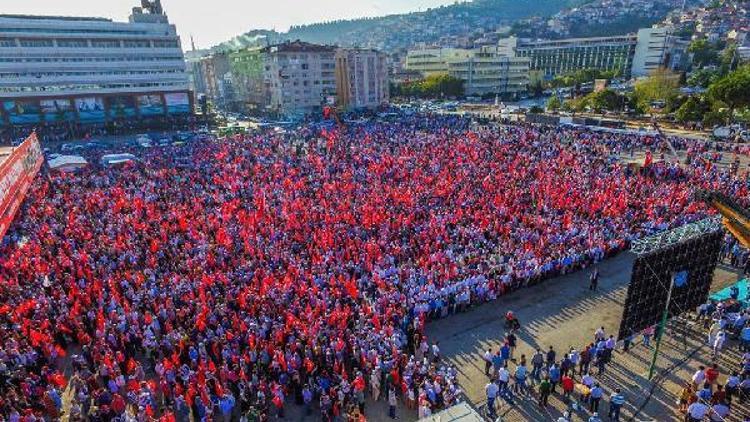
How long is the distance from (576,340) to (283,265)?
10642 mm

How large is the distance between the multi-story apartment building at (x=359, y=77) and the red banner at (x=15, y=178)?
5618cm

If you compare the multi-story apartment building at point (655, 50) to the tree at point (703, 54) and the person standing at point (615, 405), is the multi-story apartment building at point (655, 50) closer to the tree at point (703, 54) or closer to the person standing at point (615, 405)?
the tree at point (703, 54)

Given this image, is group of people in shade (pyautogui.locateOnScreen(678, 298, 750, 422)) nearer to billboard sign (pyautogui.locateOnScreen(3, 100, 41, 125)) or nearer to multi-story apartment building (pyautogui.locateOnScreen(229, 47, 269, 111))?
billboard sign (pyautogui.locateOnScreen(3, 100, 41, 125))

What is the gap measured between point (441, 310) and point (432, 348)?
8.39ft

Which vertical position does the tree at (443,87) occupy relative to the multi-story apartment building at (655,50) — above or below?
below

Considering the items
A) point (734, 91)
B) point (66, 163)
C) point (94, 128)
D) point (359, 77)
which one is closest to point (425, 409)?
point (66, 163)

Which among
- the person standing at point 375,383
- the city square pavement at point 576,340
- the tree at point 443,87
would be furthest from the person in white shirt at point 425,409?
the tree at point 443,87

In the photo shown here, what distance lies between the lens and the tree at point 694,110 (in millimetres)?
47781

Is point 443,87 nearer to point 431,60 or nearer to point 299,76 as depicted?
point 431,60

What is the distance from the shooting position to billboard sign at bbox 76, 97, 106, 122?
193 ft

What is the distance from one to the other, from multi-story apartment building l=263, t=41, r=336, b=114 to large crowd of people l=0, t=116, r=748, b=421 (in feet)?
150

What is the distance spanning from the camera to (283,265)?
17.8m

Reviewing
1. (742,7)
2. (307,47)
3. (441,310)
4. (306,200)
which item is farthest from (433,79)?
(742,7)

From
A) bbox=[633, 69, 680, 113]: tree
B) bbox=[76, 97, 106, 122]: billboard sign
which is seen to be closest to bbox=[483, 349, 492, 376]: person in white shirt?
bbox=[633, 69, 680, 113]: tree
